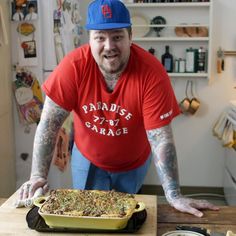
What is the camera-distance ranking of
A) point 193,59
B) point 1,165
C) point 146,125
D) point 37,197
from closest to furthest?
point 37,197, point 146,125, point 1,165, point 193,59

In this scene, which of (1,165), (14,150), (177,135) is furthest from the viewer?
(177,135)

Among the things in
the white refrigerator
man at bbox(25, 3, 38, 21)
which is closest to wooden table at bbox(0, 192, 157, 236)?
the white refrigerator

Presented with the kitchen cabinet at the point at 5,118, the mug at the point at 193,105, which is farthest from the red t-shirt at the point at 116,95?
the mug at the point at 193,105

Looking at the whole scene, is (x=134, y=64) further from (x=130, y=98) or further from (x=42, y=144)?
(x=42, y=144)

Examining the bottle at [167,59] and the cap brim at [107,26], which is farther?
the bottle at [167,59]

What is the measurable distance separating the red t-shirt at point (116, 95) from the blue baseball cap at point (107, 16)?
163mm

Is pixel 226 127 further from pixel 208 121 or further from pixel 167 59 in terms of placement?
pixel 167 59

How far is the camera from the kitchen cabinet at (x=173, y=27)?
3205 mm

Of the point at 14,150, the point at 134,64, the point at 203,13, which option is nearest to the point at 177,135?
the point at 203,13

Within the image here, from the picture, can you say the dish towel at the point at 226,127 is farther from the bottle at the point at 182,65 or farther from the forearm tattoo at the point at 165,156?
the forearm tattoo at the point at 165,156

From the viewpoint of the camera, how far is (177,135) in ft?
11.5

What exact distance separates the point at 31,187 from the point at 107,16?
642mm

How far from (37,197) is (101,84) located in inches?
18.9

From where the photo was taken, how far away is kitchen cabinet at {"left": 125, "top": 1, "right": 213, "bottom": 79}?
10.5ft
